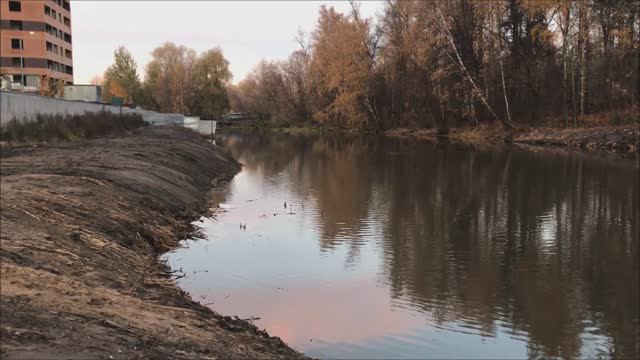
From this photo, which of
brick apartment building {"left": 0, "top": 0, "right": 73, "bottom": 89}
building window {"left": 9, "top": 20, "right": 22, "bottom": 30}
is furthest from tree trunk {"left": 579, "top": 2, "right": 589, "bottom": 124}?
building window {"left": 9, "top": 20, "right": 22, "bottom": 30}

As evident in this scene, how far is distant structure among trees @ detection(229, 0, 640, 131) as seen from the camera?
162 feet

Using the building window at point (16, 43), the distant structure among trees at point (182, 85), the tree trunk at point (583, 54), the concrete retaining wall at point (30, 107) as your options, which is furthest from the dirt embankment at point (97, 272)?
the distant structure among trees at point (182, 85)

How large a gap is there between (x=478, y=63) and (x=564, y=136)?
13.2 metres

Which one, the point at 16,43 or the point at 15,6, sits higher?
the point at 15,6

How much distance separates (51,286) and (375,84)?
73682mm

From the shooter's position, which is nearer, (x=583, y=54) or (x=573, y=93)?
(x=583, y=54)

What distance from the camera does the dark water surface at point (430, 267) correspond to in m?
9.88

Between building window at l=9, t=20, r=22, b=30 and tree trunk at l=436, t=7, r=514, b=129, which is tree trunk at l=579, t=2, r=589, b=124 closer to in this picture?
tree trunk at l=436, t=7, r=514, b=129

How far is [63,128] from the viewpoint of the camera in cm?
3120

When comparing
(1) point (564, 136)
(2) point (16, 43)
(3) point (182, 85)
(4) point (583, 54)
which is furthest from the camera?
(3) point (182, 85)

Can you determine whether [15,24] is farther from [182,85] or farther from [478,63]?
[478,63]

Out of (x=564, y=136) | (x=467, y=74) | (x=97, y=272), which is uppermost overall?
(x=467, y=74)

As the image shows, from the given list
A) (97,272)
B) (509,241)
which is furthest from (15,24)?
(97,272)

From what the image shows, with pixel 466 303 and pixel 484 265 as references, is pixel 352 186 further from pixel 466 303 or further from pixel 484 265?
pixel 466 303
